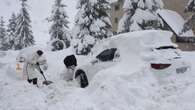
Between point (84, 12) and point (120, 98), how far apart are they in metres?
18.2

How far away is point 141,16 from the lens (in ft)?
78.7

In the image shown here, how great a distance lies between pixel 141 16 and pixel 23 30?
27.5 meters

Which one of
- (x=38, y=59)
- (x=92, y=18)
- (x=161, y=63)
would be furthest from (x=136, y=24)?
(x=161, y=63)

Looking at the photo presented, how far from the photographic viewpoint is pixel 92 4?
84.0 ft

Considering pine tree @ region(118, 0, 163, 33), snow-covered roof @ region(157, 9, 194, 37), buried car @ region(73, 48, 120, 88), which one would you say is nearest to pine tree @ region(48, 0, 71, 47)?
snow-covered roof @ region(157, 9, 194, 37)

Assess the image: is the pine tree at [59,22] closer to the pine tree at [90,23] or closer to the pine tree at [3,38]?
the pine tree at [90,23]

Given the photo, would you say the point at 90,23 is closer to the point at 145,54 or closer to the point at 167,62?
the point at 145,54

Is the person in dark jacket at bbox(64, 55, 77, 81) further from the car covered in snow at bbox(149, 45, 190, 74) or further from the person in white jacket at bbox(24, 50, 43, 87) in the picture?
the car covered in snow at bbox(149, 45, 190, 74)

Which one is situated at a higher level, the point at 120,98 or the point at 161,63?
the point at 161,63

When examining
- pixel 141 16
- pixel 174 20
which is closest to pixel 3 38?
pixel 174 20

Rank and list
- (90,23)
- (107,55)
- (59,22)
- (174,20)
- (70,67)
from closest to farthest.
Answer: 1. (107,55)
2. (70,67)
3. (90,23)
4. (174,20)
5. (59,22)

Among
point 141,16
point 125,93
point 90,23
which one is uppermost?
point 141,16

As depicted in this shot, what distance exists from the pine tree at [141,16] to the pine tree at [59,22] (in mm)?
15127

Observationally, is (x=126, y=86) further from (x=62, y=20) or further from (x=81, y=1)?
(x=62, y=20)
